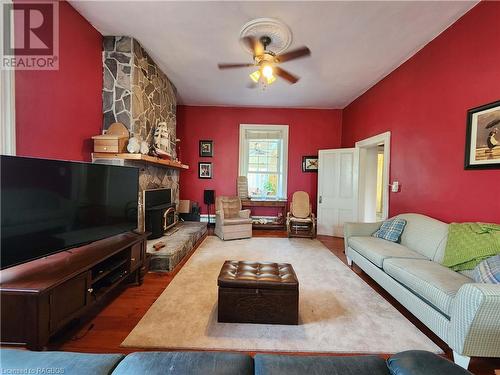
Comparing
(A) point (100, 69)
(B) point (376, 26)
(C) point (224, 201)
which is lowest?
(C) point (224, 201)

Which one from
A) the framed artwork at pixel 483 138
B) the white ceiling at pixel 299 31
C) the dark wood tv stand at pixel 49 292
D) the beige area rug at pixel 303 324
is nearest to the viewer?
the dark wood tv stand at pixel 49 292

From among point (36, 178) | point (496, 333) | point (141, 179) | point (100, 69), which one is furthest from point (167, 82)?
point (496, 333)

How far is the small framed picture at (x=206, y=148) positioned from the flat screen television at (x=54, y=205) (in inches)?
140

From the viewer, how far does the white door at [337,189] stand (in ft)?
16.7

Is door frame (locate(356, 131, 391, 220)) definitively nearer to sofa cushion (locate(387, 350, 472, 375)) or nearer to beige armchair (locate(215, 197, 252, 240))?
beige armchair (locate(215, 197, 252, 240))

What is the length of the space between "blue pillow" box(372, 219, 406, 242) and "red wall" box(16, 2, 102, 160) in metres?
4.02

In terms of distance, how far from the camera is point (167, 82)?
4434 millimetres

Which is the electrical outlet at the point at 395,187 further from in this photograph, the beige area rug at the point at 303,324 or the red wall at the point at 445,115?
the beige area rug at the point at 303,324

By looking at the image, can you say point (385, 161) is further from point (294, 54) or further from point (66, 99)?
point (66, 99)

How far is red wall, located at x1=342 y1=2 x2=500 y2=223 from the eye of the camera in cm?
228

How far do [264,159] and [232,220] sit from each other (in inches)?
82.0

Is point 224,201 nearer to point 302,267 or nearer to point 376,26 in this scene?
point 302,267

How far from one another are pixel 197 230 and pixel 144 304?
2.12m

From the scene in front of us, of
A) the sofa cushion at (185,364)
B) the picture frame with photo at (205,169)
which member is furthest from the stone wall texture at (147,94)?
the sofa cushion at (185,364)
